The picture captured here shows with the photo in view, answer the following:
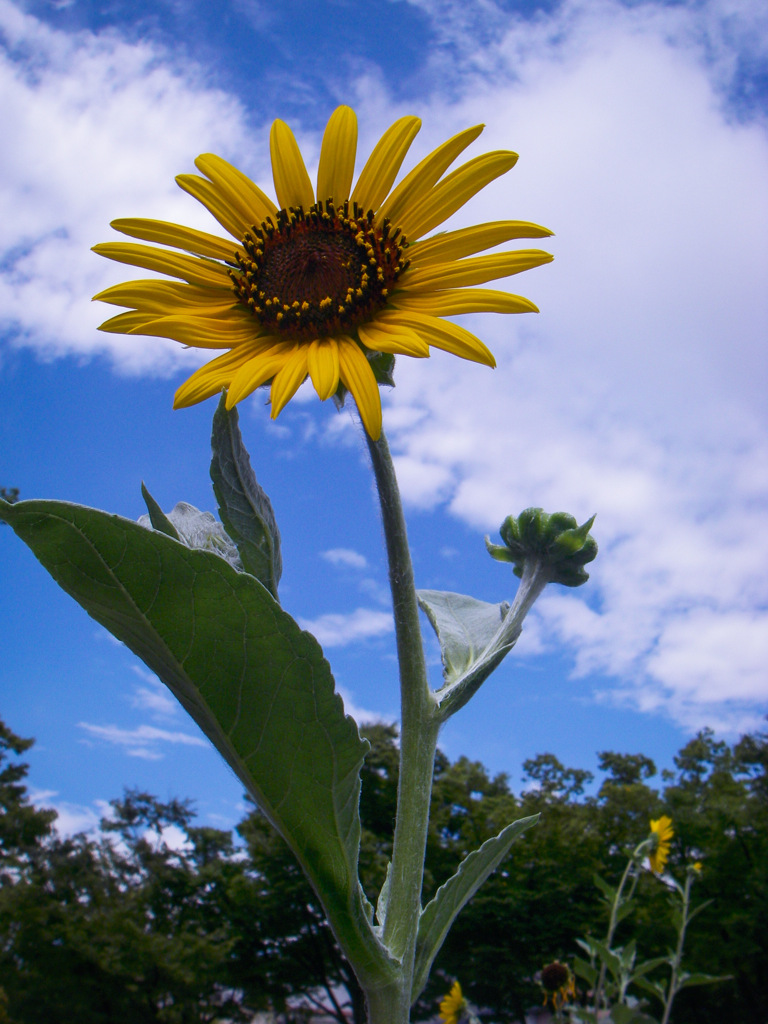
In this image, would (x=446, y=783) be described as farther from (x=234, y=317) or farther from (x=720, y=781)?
(x=234, y=317)

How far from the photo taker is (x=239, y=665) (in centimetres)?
110

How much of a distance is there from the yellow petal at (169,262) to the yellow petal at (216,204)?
0.12 metres

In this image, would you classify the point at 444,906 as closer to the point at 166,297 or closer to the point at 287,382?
the point at 287,382

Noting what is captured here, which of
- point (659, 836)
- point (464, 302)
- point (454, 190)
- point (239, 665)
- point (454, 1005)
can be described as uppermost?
point (659, 836)

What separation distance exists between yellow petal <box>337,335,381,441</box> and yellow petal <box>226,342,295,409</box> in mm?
122

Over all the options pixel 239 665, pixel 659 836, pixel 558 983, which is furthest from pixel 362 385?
pixel 558 983

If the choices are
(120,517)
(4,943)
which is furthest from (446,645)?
(4,943)

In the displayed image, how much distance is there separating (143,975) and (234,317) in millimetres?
A: 21703

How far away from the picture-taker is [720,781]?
2525cm

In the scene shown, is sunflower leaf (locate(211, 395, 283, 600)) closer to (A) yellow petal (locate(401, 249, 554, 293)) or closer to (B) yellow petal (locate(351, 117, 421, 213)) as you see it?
(A) yellow petal (locate(401, 249, 554, 293))

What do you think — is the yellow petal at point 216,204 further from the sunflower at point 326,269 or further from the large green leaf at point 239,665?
the large green leaf at point 239,665

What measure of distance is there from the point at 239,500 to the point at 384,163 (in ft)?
2.65

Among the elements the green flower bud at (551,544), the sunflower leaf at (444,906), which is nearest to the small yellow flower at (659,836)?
the green flower bud at (551,544)

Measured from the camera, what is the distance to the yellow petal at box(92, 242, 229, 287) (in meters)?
1.57
